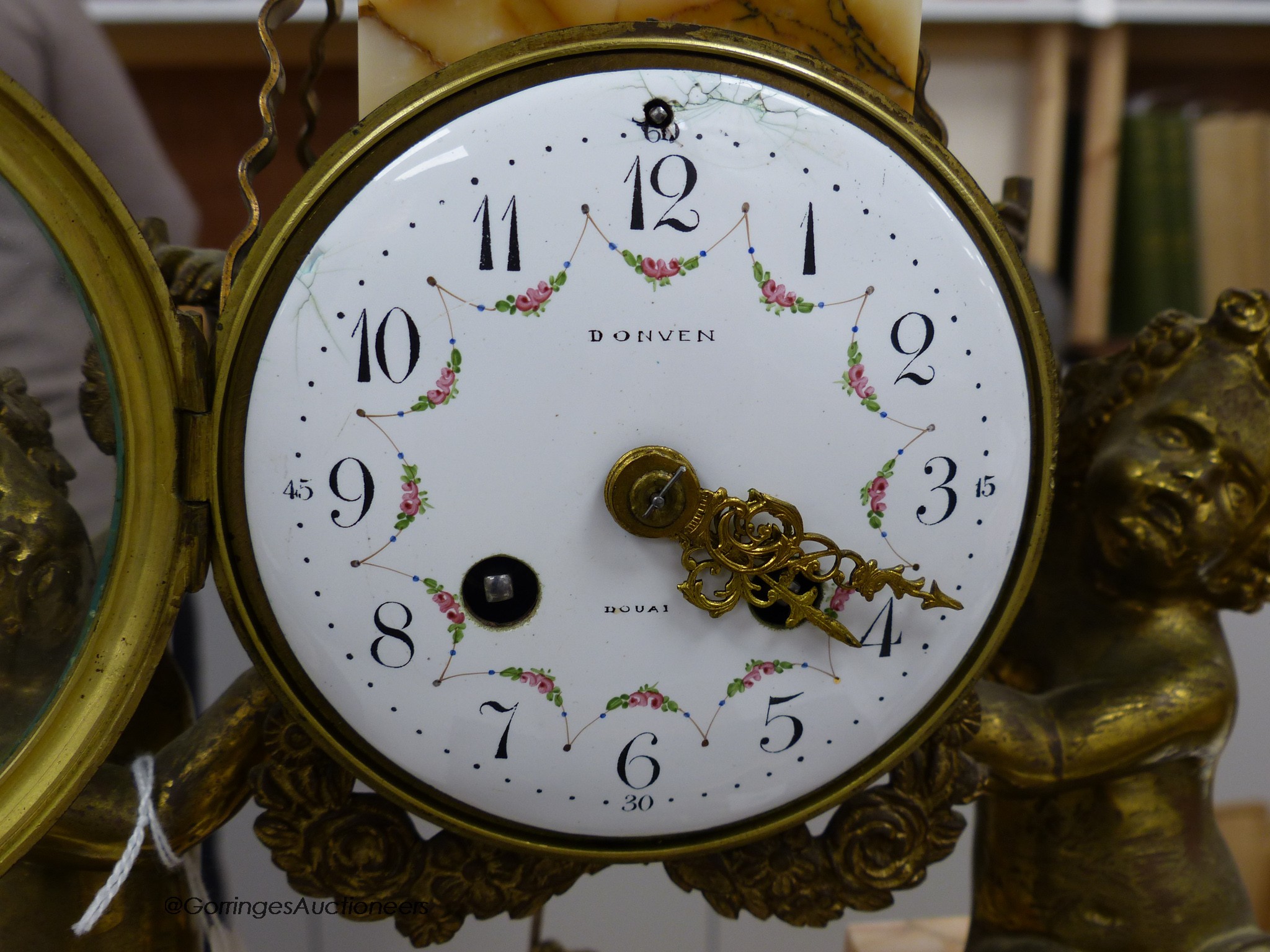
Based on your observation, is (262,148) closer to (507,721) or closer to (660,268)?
(660,268)

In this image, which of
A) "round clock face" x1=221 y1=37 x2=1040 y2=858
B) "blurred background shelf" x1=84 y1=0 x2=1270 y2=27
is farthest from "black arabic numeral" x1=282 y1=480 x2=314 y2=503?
"blurred background shelf" x1=84 y1=0 x2=1270 y2=27

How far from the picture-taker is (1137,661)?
812 mm

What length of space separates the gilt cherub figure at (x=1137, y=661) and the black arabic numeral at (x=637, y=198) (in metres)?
0.41

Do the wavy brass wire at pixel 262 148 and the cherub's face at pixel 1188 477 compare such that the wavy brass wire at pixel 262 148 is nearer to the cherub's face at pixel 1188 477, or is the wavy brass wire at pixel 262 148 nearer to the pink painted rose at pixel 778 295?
the pink painted rose at pixel 778 295

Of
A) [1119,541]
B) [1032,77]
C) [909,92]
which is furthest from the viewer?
[1032,77]

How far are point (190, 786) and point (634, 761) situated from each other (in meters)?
0.28

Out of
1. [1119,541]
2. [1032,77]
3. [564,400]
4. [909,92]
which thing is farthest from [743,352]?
[1032,77]

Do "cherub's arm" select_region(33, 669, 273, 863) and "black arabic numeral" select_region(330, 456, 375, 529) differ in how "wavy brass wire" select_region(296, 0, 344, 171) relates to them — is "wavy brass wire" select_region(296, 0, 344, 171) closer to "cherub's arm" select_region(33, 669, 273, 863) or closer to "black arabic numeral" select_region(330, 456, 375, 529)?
"black arabic numeral" select_region(330, 456, 375, 529)

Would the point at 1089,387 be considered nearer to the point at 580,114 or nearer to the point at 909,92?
the point at 909,92

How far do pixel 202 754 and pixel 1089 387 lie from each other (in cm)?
69

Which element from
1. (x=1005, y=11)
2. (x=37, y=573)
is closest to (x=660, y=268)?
(x=37, y=573)

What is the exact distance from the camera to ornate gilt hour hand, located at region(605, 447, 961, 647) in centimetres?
60

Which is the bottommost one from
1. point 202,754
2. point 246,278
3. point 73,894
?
point 73,894

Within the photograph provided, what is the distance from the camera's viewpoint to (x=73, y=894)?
0.73 metres
